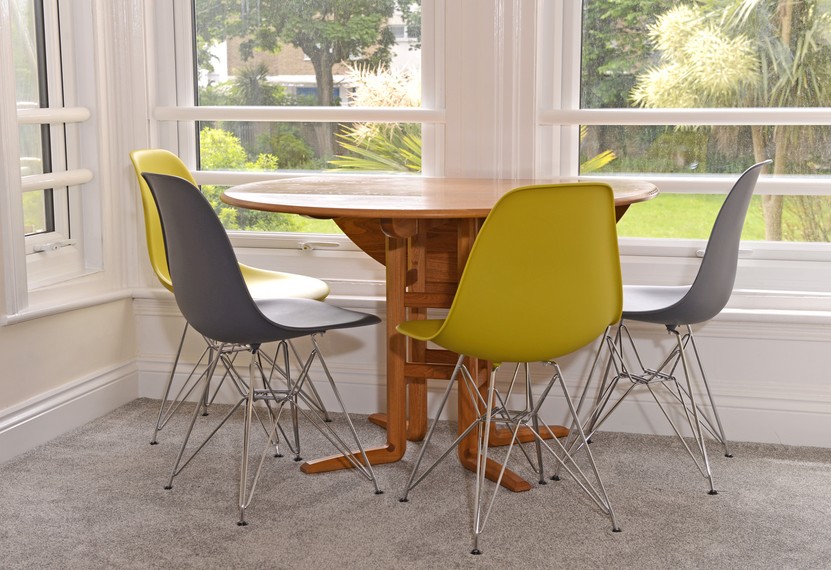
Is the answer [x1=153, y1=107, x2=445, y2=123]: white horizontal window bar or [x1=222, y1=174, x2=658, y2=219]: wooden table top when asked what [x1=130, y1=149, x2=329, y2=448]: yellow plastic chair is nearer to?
[x1=222, y1=174, x2=658, y2=219]: wooden table top

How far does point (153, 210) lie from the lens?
326cm

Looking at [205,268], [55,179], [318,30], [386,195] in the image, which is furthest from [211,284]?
[318,30]

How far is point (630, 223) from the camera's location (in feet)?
11.9

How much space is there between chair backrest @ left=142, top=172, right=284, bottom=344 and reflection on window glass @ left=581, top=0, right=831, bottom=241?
153 cm

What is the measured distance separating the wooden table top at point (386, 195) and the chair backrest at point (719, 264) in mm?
219

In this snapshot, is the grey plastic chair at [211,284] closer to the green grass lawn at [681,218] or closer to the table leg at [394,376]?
the table leg at [394,376]

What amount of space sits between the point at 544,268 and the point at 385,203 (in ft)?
1.69

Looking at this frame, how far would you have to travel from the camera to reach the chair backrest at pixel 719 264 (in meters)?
2.81

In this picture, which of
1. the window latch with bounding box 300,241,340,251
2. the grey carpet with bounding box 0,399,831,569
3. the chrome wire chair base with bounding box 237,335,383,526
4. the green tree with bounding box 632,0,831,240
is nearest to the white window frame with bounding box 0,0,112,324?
the grey carpet with bounding box 0,399,831,569

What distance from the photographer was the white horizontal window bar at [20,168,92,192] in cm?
345

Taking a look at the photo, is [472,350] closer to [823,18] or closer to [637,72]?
[637,72]

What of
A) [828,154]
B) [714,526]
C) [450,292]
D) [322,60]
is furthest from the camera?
[322,60]

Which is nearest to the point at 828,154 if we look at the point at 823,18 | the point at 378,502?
the point at 823,18

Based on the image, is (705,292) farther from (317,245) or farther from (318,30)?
(318,30)
